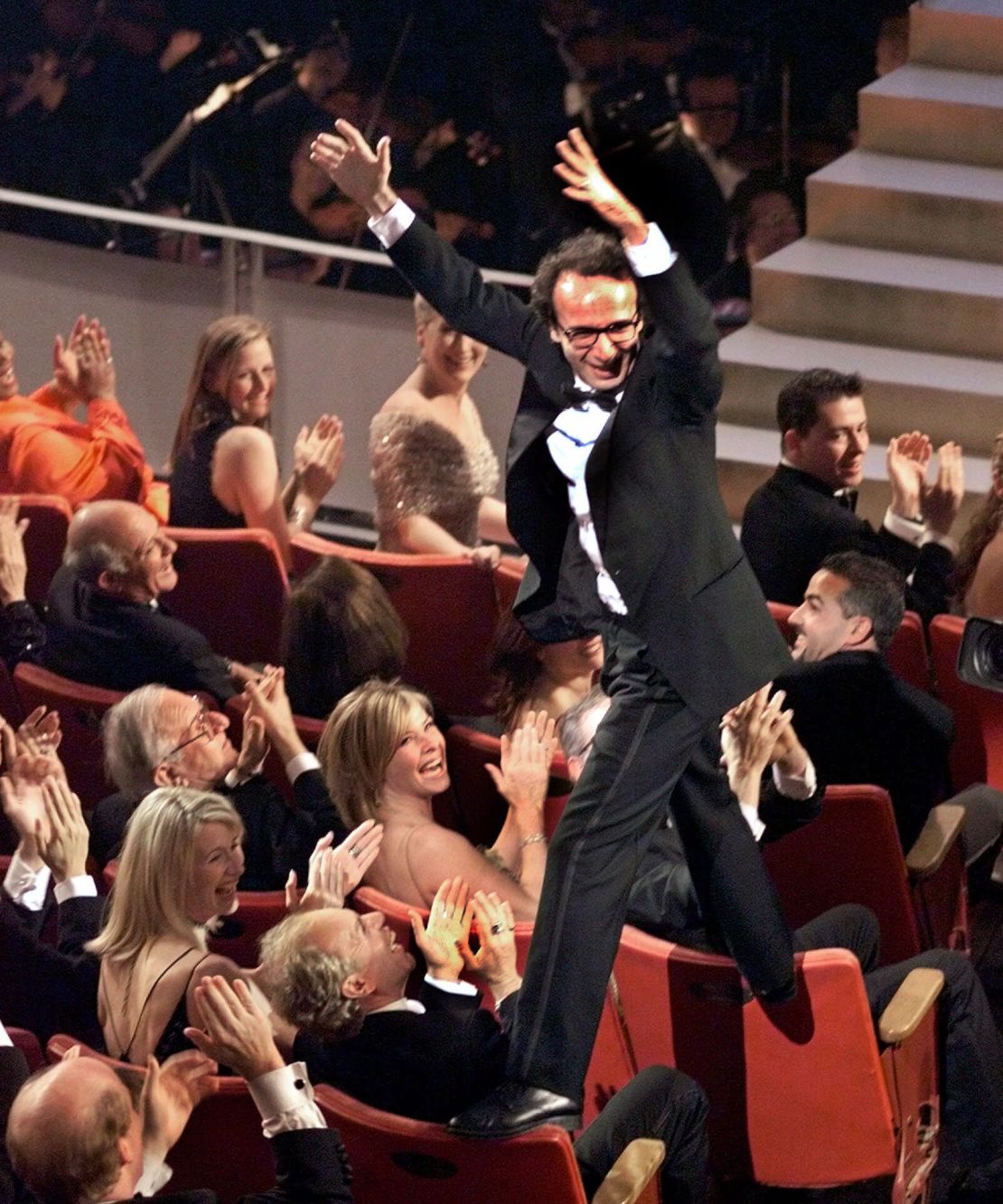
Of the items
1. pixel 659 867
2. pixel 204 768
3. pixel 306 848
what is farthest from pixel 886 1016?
pixel 204 768

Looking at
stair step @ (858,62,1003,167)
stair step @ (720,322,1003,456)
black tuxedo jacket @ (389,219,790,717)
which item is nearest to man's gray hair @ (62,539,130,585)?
Answer: black tuxedo jacket @ (389,219,790,717)

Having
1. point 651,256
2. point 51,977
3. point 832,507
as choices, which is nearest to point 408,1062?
point 51,977

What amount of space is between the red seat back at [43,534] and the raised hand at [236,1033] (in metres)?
2.10

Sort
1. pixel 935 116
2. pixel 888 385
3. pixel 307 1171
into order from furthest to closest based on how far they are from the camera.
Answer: pixel 935 116 < pixel 888 385 < pixel 307 1171

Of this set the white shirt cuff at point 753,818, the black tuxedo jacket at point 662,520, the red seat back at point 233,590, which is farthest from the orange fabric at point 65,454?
the white shirt cuff at point 753,818

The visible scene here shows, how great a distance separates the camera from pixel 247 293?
596 cm

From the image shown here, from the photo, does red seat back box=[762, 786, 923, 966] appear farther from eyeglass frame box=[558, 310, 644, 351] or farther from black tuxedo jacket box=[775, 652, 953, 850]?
eyeglass frame box=[558, 310, 644, 351]

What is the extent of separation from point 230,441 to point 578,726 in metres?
1.51

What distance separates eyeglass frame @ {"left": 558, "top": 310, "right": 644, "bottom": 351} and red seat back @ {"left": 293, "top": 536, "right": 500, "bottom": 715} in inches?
56.3

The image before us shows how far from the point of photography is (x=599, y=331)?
110 inches

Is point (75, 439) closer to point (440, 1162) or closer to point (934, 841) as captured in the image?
point (934, 841)

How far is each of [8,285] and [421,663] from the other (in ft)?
8.91

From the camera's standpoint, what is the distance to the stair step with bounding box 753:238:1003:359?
620 centimetres

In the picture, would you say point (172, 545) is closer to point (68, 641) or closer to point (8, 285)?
point (68, 641)
